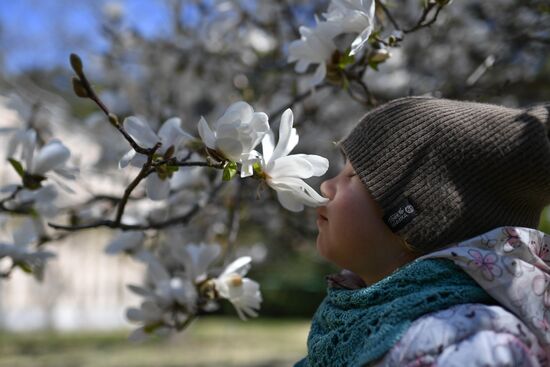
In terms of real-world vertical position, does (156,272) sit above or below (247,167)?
below

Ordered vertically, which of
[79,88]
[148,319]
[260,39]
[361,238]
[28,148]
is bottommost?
[148,319]

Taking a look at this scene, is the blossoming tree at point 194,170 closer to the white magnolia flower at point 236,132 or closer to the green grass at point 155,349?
the white magnolia flower at point 236,132

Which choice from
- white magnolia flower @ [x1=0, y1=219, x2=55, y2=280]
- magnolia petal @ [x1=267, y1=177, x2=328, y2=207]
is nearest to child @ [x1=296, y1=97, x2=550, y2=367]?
magnolia petal @ [x1=267, y1=177, x2=328, y2=207]

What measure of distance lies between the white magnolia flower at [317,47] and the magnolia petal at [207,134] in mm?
454

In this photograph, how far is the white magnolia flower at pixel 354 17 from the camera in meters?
1.34

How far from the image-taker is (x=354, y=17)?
4.46ft

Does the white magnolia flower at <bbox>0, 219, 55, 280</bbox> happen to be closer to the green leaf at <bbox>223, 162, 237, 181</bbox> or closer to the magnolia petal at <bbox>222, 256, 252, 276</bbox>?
the magnolia petal at <bbox>222, 256, 252, 276</bbox>

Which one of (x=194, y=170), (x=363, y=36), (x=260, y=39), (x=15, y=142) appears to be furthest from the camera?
(x=260, y=39)

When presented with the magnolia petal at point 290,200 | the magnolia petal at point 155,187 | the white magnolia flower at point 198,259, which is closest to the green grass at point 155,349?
the white magnolia flower at point 198,259

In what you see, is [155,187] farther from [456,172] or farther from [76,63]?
[456,172]

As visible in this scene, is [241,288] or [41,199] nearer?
[241,288]

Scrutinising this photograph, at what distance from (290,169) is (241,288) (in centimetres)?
47

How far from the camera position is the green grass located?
5.57 metres

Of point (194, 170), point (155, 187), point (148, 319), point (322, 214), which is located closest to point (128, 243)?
point (148, 319)
